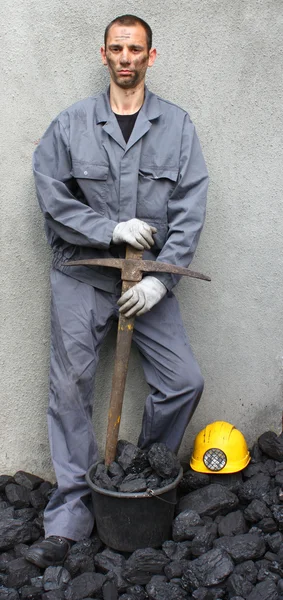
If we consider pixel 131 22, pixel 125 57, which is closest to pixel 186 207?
pixel 125 57

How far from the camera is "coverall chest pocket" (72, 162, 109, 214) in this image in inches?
122

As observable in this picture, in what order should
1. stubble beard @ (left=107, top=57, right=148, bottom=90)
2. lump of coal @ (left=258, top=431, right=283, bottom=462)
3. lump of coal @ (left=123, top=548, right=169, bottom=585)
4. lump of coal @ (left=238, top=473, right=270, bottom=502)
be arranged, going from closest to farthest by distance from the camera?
1. lump of coal @ (left=123, top=548, right=169, bottom=585)
2. stubble beard @ (left=107, top=57, right=148, bottom=90)
3. lump of coal @ (left=238, top=473, right=270, bottom=502)
4. lump of coal @ (left=258, top=431, right=283, bottom=462)

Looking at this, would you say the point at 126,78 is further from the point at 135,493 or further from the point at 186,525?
the point at 186,525

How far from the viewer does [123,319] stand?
3.00 meters

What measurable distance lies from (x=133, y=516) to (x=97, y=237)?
45.0 inches

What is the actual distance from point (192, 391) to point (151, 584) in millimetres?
830

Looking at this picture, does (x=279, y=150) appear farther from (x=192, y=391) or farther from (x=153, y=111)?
(x=192, y=391)

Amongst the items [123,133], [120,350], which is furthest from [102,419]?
[123,133]

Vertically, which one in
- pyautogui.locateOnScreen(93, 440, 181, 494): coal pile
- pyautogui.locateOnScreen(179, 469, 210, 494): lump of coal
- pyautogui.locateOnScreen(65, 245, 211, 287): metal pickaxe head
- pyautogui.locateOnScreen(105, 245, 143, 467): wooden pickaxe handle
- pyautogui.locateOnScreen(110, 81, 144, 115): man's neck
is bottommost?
pyautogui.locateOnScreen(179, 469, 210, 494): lump of coal

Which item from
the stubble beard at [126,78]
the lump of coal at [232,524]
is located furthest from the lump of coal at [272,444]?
the stubble beard at [126,78]

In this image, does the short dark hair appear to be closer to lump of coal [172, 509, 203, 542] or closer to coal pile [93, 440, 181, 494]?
coal pile [93, 440, 181, 494]

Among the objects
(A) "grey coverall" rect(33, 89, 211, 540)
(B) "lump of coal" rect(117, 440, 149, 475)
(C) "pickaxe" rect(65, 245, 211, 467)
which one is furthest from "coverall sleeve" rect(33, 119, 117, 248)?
(B) "lump of coal" rect(117, 440, 149, 475)

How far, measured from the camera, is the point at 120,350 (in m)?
3.01

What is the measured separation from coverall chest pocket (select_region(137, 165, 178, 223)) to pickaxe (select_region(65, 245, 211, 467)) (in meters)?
0.27
